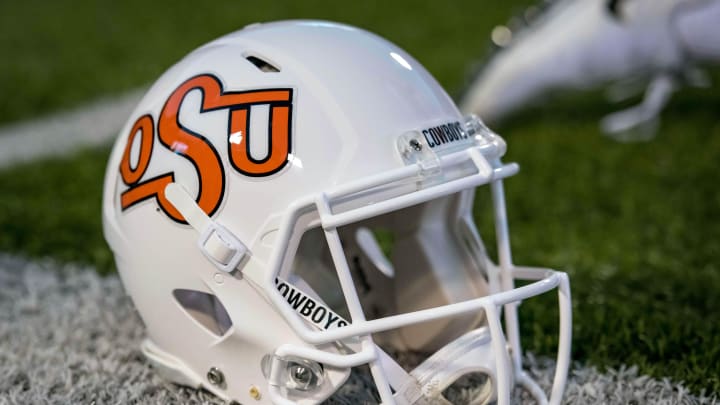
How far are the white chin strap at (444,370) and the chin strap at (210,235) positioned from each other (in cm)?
27

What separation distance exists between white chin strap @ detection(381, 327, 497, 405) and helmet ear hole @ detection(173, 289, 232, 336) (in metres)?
0.38

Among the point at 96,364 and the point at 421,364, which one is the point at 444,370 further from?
the point at 96,364

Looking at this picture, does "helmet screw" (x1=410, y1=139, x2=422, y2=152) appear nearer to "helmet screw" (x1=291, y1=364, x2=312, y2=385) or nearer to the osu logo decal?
the osu logo decal

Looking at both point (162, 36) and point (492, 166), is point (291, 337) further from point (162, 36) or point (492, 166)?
point (162, 36)

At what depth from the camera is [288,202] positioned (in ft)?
3.94

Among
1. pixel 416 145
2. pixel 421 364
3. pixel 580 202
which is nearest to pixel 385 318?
pixel 421 364

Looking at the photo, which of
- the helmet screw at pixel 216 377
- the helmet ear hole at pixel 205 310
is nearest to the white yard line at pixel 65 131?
the helmet ear hole at pixel 205 310

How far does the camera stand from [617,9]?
3.06m

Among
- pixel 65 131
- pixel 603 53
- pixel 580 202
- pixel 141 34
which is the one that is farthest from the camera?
pixel 141 34

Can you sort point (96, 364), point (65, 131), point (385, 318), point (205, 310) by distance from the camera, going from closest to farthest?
point (385, 318) → point (205, 310) → point (96, 364) → point (65, 131)

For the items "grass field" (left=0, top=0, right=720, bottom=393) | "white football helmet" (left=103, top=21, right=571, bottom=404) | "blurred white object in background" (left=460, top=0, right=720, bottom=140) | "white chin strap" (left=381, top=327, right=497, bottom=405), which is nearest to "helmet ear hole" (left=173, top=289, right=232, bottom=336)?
"white football helmet" (left=103, top=21, right=571, bottom=404)

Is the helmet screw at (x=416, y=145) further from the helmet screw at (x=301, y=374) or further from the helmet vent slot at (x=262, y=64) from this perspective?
the helmet screw at (x=301, y=374)

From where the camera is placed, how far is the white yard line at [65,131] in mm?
3416

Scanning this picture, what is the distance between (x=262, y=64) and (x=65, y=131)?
8.80 feet
